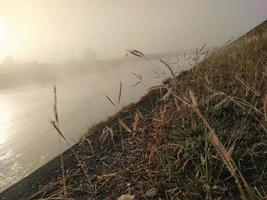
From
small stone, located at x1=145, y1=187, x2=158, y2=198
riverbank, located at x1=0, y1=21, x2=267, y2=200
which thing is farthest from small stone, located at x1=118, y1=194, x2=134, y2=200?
small stone, located at x1=145, y1=187, x2=158, y2=198

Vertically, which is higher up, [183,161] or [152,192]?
[183,161]

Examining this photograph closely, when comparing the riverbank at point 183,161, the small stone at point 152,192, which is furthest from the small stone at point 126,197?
the small stone at point 152,192

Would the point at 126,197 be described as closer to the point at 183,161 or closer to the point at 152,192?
the point at 152,192

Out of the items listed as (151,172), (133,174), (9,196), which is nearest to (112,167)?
(133,174)

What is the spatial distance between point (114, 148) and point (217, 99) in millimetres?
2274

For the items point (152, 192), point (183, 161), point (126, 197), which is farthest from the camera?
point (183, 161)

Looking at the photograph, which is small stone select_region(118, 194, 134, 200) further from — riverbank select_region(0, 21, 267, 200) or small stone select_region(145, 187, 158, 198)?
small stone select_region(145, 187, 158, 198)

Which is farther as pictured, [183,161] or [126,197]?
[183,161]

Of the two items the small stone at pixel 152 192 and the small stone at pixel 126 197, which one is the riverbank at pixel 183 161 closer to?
the small stone at pixel 152 192

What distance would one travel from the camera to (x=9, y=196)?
890 cm

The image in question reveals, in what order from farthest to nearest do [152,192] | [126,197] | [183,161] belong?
[183,161], [126,197], [152,192]

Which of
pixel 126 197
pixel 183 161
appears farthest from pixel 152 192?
pixel 183 161

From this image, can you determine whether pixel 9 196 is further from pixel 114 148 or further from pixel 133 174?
pixel 133 174

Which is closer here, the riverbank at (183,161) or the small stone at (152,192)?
the riverbank at (183,161)
